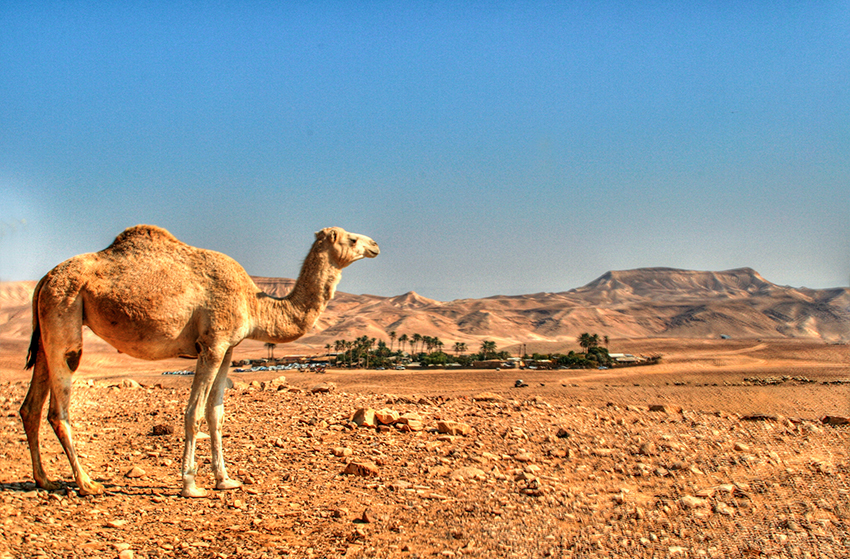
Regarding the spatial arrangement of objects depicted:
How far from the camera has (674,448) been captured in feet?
38.9

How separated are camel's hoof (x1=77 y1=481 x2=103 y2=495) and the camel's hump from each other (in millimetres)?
3374

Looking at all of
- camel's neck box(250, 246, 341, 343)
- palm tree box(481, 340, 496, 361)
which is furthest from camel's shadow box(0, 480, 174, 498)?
palm tree box(481, 340, 496, 361)

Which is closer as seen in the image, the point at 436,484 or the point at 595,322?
the point at 436,484

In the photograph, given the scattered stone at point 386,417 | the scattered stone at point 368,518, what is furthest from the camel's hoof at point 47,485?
the scattered stone at point 386,417

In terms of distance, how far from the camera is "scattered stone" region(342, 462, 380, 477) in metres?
9.80

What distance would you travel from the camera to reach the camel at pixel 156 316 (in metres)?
8.33

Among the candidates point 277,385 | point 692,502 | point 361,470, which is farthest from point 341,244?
point 277,385

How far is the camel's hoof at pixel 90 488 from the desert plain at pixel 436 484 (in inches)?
5.1

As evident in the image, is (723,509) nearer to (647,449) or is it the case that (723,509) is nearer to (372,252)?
(647,449)

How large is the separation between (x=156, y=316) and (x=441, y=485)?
4930 millimetres

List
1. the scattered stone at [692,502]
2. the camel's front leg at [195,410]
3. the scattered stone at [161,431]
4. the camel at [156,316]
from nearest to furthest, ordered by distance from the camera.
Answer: the scattered stone at [692,502] → the camel at [156,316] → the camel's front leg at [195,410] → the scattered stone at [161,431]

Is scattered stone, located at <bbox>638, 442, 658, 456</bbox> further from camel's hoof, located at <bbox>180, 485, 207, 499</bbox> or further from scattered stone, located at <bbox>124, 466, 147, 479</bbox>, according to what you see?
scattered stone, located at <bbox>124, 466, 147, 479</bbox>

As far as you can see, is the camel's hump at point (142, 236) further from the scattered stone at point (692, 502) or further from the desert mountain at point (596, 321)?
the desert mountain at point (596, 321)

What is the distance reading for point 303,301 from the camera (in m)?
9.52
